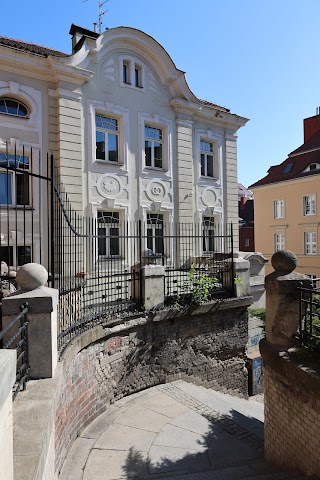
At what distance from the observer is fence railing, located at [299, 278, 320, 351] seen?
185 inches

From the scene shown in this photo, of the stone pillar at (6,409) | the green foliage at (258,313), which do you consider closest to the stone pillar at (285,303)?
the stone pillar at (6,409)

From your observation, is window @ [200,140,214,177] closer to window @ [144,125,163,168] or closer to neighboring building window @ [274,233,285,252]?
window @ [144,125,163,168]

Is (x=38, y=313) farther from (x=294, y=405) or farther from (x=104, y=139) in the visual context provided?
(x=104, y=139)

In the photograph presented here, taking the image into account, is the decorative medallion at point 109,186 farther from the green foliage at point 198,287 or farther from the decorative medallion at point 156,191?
the green foliage at point 198,287

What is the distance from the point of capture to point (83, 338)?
19.3ft

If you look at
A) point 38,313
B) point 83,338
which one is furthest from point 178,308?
point 38,313

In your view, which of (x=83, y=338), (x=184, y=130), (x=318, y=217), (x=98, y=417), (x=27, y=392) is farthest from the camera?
(x=318, y=217)

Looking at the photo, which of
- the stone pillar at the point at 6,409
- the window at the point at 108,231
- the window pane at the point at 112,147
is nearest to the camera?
the stone pillar at the point at 6,409

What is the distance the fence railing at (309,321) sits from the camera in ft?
15.4

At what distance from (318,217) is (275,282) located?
22161 mm

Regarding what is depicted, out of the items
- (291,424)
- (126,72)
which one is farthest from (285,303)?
(126,72)

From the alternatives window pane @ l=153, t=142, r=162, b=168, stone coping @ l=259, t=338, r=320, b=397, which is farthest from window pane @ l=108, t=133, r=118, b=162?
stone coping @ l=259, t=338, r=320, b=397

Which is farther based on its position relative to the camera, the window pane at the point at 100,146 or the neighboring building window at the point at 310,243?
the neighboring building window at the point at 310,243

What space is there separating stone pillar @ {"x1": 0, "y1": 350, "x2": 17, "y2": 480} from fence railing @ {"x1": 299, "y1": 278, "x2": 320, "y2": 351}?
3996mm
